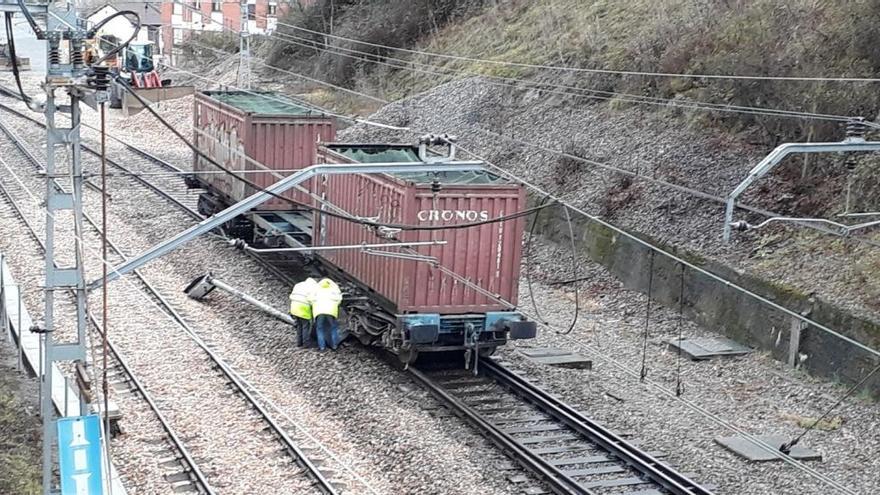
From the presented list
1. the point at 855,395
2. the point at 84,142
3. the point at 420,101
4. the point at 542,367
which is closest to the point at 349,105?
the point at 420,101

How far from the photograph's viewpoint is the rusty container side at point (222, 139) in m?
21.7

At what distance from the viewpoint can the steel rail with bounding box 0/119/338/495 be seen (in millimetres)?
12250

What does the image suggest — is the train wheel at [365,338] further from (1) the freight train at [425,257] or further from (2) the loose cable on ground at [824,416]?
(2) the loose cable on ground at [824,416]

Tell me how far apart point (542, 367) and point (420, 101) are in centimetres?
1686

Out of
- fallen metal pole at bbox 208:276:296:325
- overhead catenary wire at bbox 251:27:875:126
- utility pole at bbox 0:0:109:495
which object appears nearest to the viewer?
utility pole at bbox 0:0:109:495

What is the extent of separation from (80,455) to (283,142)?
12.6m

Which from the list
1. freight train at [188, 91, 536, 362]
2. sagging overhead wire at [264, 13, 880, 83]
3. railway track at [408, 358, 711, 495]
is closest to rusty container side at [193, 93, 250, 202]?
freight train at [188, 91, 536, 362]

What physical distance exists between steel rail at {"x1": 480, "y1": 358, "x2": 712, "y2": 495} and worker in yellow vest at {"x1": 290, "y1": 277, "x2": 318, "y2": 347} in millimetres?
2754

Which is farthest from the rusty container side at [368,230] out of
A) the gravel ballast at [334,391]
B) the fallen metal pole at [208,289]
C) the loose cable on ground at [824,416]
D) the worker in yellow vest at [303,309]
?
the loose cable on ground at [824,416]

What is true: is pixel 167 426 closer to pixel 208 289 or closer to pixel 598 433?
pixel 598 433

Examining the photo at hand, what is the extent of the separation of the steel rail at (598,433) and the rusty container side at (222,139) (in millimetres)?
7952

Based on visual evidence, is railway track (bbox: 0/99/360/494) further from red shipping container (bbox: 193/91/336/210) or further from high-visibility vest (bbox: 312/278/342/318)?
red shipping container (bbox: 193/91/336/210)

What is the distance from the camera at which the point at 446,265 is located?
50.4 feet

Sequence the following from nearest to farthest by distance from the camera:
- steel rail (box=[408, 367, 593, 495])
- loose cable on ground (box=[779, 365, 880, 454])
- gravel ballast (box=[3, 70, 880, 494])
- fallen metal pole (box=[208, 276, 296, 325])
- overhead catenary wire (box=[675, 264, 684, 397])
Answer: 1. steel rail (box=[408, 367, 593, 495])
2. gravel ballast (box=[3, 70, 880, 494])
3. loose cable on ground (box=[779, 365, 880, 454])
4. overhead catenary wire (box=[675, 264, 684, 397])
5. fallen metal pole (box=[208, 276, 296, 325])
